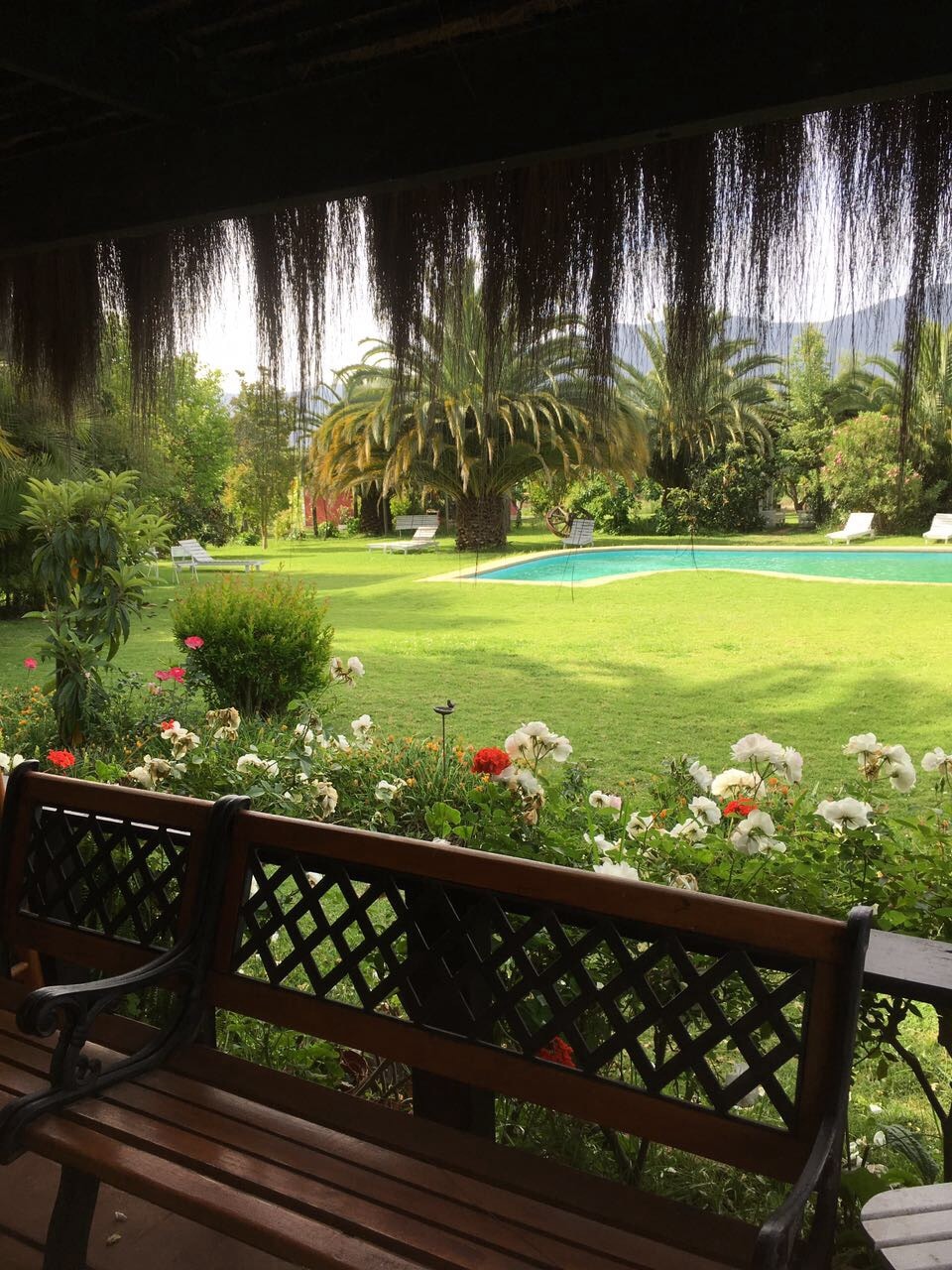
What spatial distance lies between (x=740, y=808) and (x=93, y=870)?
1323 millimetres

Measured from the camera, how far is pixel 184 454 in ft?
35.8

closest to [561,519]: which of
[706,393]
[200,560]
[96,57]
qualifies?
[706,393]

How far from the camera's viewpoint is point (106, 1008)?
4.89 ft

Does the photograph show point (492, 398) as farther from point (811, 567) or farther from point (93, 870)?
point (811, 567)

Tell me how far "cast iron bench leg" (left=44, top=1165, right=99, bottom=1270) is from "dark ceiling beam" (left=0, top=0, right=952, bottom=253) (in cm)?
155

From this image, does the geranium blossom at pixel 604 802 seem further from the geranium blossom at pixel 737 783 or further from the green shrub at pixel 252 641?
the green shrub at pixel 252 641

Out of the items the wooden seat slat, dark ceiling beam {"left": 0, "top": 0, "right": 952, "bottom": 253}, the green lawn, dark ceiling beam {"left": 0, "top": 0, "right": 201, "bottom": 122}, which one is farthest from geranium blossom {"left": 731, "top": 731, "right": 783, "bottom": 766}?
the green lawn

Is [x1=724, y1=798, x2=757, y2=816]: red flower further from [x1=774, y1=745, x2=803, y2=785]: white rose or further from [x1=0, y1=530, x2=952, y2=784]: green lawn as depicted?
[x1=0, y1=530, x2=952, y2=784]: green lawn

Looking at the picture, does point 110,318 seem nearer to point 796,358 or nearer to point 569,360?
point 569,360

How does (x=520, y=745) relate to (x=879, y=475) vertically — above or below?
below

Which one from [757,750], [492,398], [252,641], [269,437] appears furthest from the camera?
[252,641]

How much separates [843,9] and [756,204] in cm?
24

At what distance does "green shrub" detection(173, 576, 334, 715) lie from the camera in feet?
20.5

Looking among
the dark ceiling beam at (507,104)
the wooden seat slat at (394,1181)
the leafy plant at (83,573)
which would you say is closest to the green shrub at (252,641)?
the leafy plant at (83,573)
